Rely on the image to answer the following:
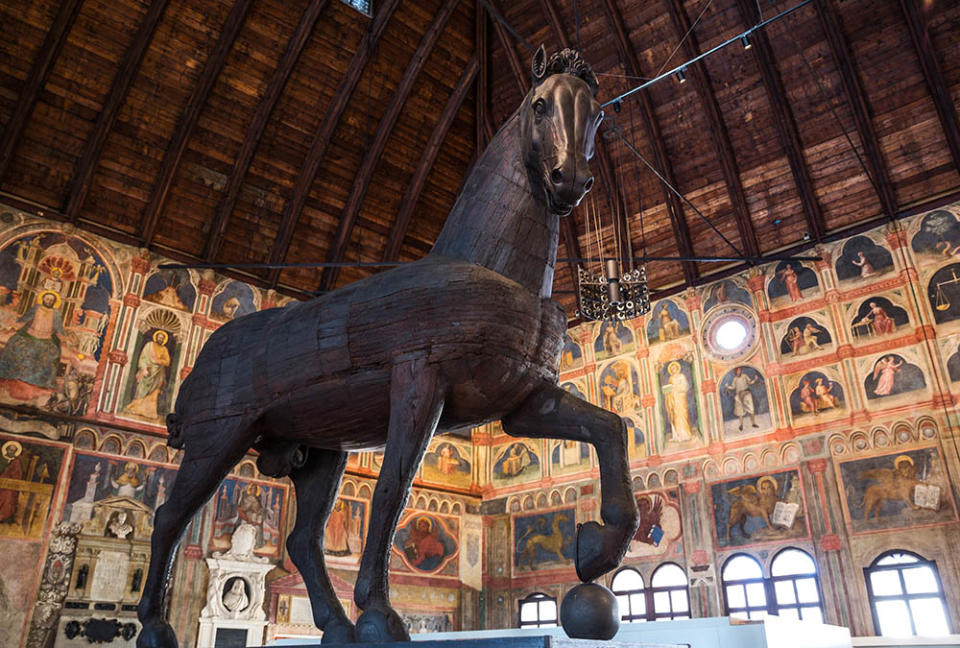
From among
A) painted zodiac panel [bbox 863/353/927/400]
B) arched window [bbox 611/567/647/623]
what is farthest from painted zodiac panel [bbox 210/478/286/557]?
painted zodiac panel [bbox 863/353/927/400]

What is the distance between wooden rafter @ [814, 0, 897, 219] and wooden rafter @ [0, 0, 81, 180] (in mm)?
14498

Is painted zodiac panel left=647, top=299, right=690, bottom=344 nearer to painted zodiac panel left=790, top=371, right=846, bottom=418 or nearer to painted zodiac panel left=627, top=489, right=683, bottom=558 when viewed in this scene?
painted zodiac panel left=790, top=371, right=846, bottom=418

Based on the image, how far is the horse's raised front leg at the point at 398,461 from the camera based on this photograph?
9.54 ft

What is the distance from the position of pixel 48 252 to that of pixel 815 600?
55.3 feet

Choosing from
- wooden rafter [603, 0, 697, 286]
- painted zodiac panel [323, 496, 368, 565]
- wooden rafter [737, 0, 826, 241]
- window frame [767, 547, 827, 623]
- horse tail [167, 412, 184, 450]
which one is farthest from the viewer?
painted zodiac panel [323, 496, 368, 565]

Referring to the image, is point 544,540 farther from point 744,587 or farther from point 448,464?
point 744,587

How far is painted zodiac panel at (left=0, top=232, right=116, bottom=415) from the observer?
542 inches

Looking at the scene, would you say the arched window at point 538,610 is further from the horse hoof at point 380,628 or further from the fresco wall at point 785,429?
the horse hoof at point 380,628

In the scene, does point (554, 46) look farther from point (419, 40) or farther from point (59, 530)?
point (59, 530)

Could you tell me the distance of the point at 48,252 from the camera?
47.9 feet

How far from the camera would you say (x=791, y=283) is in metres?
16.1

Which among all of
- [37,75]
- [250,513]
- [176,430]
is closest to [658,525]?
[250,513]

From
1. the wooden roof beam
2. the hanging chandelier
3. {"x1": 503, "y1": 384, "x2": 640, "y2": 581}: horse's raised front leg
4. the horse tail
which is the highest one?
the wooden roof beam

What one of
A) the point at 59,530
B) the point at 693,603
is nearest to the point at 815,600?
the point at 693,603
